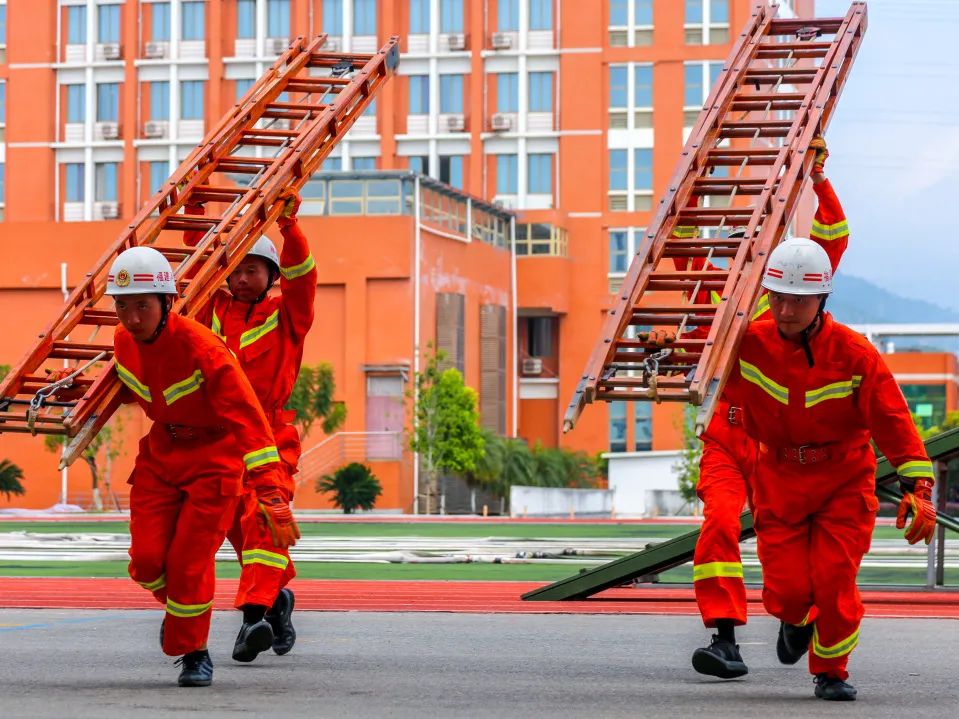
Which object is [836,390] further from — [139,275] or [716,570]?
[139,275]

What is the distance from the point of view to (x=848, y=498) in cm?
838

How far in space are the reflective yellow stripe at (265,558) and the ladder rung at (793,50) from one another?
18.7ft

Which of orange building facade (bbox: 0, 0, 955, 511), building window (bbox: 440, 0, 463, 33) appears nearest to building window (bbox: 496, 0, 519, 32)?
orange building facade (bbox: 0, 0, 955, 511)

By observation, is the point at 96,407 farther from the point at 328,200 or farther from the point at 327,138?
the point at 328,200

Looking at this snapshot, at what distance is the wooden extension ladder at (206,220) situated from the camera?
10445mm

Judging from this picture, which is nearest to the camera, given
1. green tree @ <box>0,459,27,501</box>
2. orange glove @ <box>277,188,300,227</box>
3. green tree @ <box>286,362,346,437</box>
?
orange glove @ <box>277,188,300,227</box>

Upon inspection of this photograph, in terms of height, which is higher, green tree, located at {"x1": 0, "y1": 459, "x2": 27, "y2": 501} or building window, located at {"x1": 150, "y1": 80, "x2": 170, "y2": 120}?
building window, located at {"x1": 150, "y1": 80, "x2": 170, "y2": 120}

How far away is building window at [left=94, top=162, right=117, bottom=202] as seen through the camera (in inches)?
2960

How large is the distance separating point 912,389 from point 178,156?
5934cm

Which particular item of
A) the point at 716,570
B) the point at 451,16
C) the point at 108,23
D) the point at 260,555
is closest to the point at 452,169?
the point at 451,16

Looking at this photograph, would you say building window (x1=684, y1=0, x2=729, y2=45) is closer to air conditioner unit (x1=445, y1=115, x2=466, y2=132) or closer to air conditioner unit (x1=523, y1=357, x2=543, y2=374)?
air conditioner unit (x1=445, y1=115, x2=466, y2=132)

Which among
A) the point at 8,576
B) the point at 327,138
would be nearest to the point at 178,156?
the point at 8,576

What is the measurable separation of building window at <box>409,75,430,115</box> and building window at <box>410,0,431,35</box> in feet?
6.13

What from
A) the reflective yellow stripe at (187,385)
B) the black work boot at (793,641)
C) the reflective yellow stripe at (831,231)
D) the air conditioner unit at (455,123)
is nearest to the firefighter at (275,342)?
the reflective yellow stripe at (187,385)
